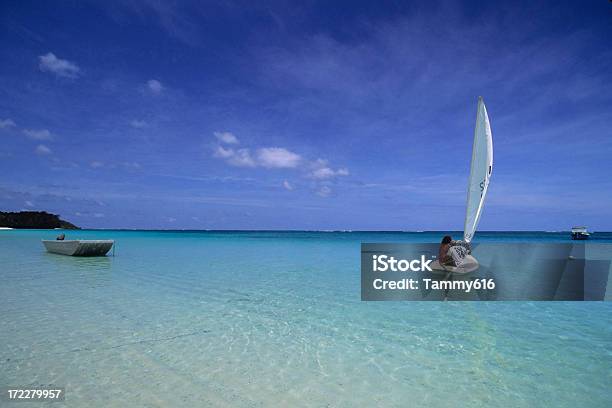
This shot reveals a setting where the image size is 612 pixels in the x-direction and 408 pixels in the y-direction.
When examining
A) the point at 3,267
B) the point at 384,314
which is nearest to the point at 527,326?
the point at 384,314

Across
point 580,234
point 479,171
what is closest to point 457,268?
point 479,171

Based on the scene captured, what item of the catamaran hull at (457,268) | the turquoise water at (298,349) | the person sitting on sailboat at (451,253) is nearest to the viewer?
the turquoise water at (298,349)

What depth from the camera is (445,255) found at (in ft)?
47.6

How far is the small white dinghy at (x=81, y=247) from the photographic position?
22750 mm

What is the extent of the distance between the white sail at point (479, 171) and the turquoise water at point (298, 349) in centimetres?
538

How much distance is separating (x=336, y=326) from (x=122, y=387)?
178 inches

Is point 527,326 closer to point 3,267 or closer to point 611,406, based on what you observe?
point 611,406

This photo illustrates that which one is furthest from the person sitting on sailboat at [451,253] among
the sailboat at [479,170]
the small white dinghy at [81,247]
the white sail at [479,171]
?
the small white dinghy at [81,247]

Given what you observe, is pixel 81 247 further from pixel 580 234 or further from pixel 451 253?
pixel 580 234

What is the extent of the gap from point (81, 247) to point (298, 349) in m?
21.0

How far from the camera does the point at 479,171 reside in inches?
636

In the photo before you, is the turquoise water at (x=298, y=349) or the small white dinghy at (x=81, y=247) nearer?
the turquoise water at (x=298, y=349)

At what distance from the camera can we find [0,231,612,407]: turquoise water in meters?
5.00

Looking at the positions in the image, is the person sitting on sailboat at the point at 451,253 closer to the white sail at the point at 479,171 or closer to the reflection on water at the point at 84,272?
the white sail at the point at 479,171
